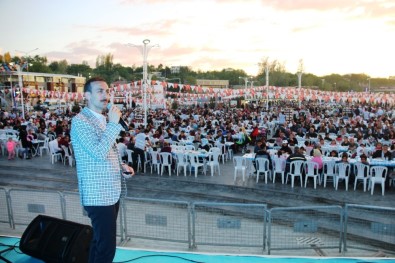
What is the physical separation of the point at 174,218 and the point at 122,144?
688 centimetres

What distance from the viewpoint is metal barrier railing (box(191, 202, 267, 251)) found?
196 inches

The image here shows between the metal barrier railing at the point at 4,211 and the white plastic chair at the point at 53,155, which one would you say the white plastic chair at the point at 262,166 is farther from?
the white plastic chair at the point at 53,155

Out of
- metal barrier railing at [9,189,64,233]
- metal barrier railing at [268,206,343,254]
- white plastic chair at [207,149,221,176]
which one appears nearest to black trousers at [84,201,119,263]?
metal barrier railing at [268,206,343,254]

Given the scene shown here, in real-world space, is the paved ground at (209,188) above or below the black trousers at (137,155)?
below

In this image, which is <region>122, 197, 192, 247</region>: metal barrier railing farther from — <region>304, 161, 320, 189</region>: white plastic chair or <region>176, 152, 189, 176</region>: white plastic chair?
<region>176, 152, 189, 176</region>: white plastic chair

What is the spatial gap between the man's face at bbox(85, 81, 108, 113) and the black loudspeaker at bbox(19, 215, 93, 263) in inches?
60.6

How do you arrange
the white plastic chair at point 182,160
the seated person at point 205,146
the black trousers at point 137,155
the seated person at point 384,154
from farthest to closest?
the seated person at point 205,146 < the black trousers at point 137,155 < the white plastic chair at point 182,160 < the seated person at point 384,154

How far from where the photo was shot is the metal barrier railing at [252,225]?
195 inches

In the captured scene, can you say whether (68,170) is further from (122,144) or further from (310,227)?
(310,227)

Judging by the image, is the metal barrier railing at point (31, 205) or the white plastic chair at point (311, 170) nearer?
the metal barrier railing at point (31, 205)

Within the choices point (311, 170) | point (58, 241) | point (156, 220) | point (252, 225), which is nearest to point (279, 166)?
point (311, 170)

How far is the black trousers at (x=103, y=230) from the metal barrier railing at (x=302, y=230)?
108 inches

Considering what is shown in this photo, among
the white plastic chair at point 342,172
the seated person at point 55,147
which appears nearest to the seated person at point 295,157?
the white plastic chair at point 342,172

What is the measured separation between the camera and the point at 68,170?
469 inches
